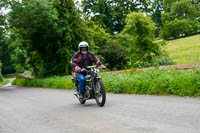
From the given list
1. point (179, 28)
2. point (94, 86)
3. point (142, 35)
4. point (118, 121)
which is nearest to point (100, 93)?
point (94, 86)

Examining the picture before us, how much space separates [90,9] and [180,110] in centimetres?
4889

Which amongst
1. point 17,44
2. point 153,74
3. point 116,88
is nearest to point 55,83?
point 17,44

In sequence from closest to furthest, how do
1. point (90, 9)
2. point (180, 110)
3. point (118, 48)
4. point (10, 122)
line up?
point (180, 110)
point (10, 122)
point (118, 48)
point (90, 9)

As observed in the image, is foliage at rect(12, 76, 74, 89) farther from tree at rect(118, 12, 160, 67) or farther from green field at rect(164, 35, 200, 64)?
green field at rect(164, 35, 200, 64)

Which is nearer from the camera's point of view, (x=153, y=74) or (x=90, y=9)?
(x=153, y=74)

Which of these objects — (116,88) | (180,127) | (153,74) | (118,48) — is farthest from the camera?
(118,48)

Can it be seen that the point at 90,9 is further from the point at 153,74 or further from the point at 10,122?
the point at 10,122

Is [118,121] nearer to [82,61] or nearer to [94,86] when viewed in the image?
[94,86]

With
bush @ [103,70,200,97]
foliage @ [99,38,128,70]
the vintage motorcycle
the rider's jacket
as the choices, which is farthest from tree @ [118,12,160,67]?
the vintage motorcycle

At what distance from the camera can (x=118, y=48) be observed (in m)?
29.9

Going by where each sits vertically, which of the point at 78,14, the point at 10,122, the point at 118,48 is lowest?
the point at 10,122

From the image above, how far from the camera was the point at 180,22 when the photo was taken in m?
57.5

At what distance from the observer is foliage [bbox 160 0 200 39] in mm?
58219

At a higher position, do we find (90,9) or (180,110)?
(90,9)
